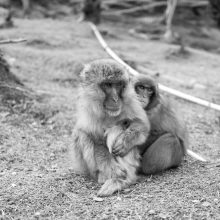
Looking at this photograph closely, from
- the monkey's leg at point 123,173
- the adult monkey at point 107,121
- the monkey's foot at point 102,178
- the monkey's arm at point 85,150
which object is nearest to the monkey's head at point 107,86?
the adult monkey at point 107,121

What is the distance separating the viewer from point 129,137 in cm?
479

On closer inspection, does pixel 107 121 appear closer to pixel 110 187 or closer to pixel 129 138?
pixel 129 138

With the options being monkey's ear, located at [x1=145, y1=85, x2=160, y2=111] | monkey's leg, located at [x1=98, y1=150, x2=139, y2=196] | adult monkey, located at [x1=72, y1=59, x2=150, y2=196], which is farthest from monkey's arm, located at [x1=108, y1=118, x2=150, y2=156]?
monkey's ear, located at [x1=145, y1=85, x2=160, y2=111]

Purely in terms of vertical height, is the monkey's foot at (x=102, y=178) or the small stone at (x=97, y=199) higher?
the small stone at (x=97, y=199)

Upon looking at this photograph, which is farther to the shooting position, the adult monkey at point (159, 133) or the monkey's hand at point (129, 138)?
the adult monkey at point (159, 133)

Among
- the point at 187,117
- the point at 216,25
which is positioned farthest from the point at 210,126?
the point at 216,25

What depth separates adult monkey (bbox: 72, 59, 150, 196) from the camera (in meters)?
4.66

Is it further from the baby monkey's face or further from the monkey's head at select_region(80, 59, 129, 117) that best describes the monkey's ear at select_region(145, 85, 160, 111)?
the monkey's head at select_region(80, 59, 129, 117)

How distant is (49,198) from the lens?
4512 mm

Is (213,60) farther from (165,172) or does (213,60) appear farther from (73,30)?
(165,172)

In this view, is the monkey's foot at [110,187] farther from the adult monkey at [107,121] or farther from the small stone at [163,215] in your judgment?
the small stone at [163,215]

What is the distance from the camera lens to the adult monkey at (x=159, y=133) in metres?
5.11

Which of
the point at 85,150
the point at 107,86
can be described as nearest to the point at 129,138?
the point at 85,150

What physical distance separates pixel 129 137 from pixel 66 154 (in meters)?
1.77
